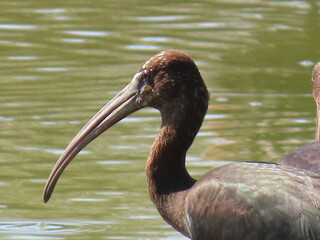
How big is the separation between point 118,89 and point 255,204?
583 centimetres

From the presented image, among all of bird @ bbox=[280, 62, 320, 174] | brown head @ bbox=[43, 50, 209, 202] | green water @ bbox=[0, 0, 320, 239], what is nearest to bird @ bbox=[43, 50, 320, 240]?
brown head @ bbox=[43, 50, 209, 202]

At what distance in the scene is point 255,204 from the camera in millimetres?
8703

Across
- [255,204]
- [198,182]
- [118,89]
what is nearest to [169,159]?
[198,182]

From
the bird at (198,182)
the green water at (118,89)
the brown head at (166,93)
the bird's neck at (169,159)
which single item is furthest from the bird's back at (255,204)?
the green water at (118,89)

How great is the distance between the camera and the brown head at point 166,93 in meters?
9.41

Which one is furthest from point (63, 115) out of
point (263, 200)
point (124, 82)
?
point (263, 200)

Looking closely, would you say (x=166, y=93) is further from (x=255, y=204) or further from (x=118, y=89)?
(x=118, y=89)

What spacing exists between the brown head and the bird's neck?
0.02m

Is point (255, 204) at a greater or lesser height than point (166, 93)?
lesser

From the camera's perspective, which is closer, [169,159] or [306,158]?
[169,159]

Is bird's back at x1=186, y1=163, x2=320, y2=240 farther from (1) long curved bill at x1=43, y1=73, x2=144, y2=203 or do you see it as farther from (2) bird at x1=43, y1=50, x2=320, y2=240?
(1) long curved bill at x1=43, y1=73, x2=144, y2=203

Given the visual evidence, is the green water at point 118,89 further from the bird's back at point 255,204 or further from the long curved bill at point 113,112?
the bird's back at point 255,204

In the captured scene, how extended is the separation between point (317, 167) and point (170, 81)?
3.87 ft

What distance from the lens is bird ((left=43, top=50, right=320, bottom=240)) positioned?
28.3 feet
